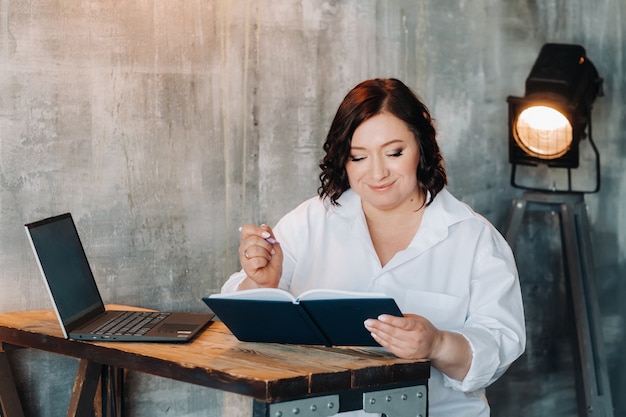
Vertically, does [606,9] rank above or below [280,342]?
above

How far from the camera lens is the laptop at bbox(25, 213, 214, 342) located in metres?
2.19

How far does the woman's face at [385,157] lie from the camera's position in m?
2.40

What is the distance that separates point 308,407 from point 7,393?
1.28 m

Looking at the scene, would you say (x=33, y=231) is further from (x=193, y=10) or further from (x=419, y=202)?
(x=193, y=10)

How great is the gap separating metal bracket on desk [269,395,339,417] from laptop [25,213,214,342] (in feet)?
1.57

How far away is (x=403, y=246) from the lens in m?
2.50

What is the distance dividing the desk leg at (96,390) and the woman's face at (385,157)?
1.01 m

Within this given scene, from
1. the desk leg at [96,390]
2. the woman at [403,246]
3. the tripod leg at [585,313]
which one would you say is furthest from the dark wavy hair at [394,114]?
the tripod leg at [585,313]

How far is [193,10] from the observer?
3123 mm

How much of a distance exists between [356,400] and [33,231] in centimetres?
89

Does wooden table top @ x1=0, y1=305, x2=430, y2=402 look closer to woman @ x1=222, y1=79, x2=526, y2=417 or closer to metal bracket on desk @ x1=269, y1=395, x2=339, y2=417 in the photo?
metal bracket on desk @ x1=269, y1=395, x2=339, y2=417

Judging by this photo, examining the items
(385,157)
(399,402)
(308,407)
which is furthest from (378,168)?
(308,407)

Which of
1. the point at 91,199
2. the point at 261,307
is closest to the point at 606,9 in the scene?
the point at 91,199

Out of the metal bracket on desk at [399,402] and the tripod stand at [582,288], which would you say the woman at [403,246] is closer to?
the metal bracket on desk at [399,402]
